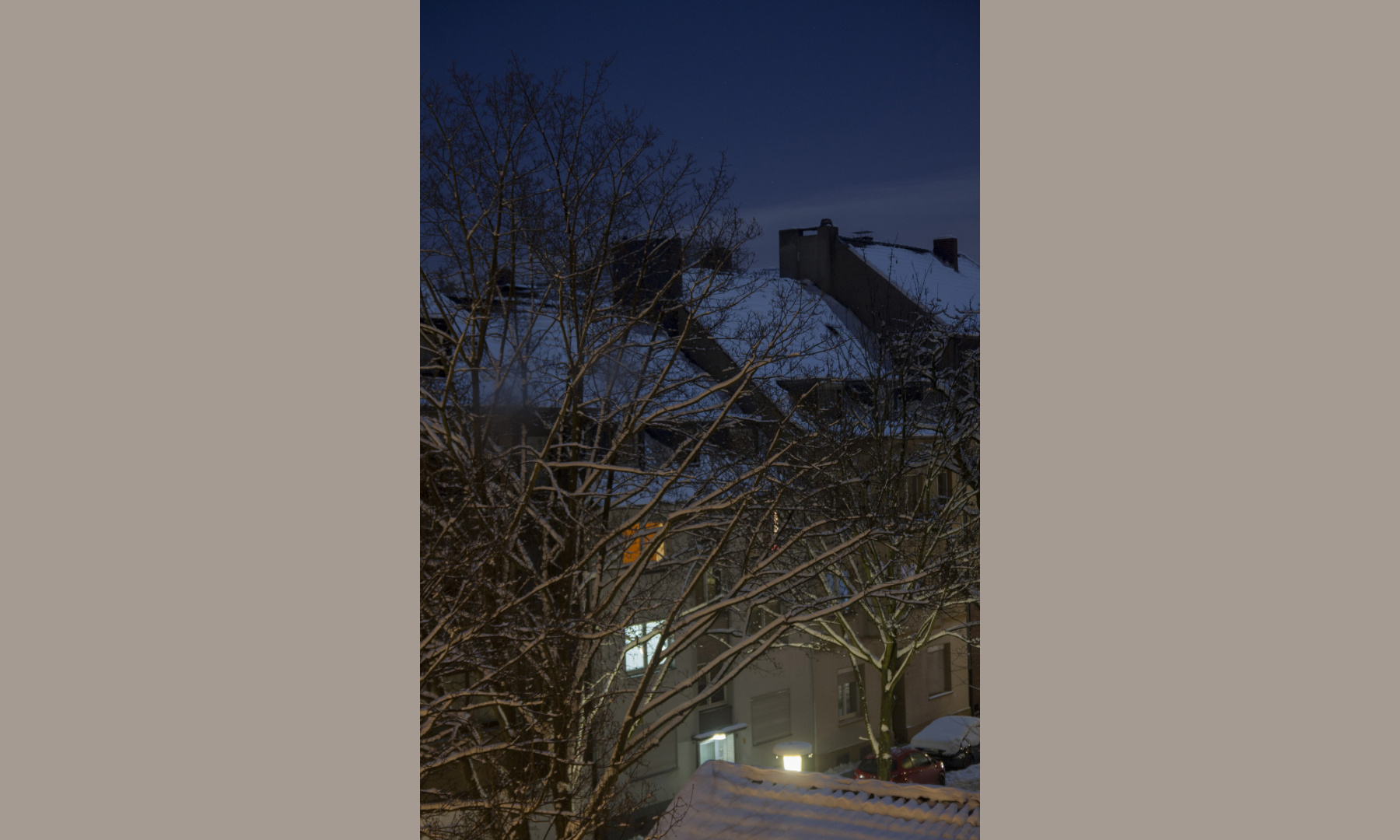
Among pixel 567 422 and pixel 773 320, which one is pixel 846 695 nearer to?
pixel 567 422

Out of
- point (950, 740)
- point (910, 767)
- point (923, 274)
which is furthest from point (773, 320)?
point (910, 767)

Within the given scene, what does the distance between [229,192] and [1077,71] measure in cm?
113

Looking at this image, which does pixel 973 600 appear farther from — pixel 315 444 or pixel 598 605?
pixel 315 444

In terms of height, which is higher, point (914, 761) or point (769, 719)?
point (769, 719)

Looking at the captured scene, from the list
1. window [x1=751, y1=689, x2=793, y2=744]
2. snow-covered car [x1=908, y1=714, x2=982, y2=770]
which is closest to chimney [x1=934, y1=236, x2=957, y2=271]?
snow-covered car [x1=908, y1=714, x2=982, y2=770]

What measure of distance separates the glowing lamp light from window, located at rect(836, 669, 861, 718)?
1239mm

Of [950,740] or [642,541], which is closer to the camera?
[642,541]

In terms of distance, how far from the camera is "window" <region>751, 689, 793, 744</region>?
5.32 m

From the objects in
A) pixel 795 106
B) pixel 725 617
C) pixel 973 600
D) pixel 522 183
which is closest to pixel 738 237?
pixel 795 106

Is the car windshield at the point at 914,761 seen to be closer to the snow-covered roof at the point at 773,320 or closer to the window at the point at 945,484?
the window at the point at 945,484

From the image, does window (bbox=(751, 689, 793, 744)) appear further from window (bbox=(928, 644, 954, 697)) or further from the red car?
window (bbox=(928, 644, 954, 697))

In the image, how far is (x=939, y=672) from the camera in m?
5.84

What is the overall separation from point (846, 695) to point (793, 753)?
165 centimetres

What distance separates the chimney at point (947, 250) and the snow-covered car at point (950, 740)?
11.3 ft
